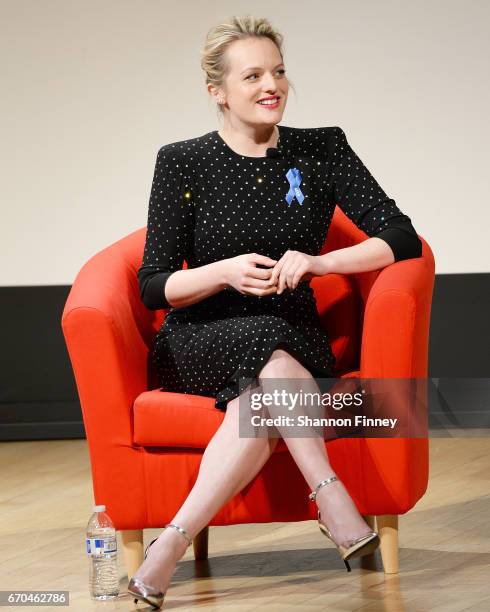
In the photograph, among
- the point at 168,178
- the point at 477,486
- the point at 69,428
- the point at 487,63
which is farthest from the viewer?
the point at 69,428

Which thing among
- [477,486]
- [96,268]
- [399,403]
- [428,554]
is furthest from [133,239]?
[477,486]

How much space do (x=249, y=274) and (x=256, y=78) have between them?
0.52 metres

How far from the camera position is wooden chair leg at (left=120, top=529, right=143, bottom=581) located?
2.83 m

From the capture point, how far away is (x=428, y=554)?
2.99 m

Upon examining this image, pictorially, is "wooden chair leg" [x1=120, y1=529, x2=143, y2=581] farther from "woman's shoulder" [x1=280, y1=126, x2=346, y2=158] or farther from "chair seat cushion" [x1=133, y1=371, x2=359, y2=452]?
"woman's shoulder" [x1=280, y1=126, x2=346, y2=158]

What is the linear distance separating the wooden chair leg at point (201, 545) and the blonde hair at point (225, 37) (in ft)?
3.81

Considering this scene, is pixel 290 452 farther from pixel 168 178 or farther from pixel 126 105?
pixel 126 105

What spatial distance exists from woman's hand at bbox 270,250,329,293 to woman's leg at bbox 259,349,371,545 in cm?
20

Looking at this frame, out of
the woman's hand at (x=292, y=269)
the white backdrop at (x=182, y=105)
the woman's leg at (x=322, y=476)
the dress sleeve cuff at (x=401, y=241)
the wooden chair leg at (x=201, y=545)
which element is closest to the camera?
the woman's leg at (x=322, y=476)

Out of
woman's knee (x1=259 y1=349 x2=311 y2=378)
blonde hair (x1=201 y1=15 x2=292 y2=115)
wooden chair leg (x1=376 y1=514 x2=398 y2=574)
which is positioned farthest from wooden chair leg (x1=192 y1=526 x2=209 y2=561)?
blonde hair (x1=201 y1=15 x2=292 y2=115)

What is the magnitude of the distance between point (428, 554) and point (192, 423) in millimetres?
746

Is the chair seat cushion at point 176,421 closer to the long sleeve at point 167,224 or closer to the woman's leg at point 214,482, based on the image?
the woman's leg at point 214,482

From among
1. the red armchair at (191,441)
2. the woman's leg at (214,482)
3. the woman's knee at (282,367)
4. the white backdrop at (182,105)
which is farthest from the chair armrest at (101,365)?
the white backdrop at (182,105)

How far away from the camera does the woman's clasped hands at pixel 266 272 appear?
9.01ft
